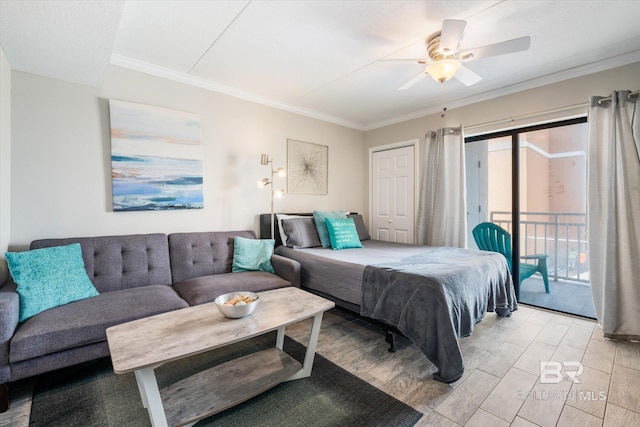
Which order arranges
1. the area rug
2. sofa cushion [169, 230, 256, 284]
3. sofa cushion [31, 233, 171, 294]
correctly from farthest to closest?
sofa cushion [169, 230, 256, 284] → sofa cushion [31, 233, 171, 294] → the area rug

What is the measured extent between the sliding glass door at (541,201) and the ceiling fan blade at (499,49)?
5.26 ft

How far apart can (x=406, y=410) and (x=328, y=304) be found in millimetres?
720

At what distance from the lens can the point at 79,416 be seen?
150cm

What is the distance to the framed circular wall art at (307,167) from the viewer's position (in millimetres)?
3934

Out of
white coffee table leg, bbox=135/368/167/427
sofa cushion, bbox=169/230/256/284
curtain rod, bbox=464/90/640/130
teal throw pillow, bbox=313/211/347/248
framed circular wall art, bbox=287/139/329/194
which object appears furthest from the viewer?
framed circular wall art, bbox=287/139/329/194

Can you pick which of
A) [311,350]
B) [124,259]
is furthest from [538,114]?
[124,259]

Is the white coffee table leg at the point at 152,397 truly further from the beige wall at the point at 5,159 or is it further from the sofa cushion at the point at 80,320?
the beige wall at the point at 5,159

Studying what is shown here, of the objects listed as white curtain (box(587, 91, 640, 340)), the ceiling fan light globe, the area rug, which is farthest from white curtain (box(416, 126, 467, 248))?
the area rug

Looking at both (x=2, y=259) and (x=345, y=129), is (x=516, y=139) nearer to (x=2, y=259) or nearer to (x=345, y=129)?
(x=345, y=129)

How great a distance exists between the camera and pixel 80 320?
1696 millimetres

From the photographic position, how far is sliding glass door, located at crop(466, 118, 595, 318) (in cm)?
335

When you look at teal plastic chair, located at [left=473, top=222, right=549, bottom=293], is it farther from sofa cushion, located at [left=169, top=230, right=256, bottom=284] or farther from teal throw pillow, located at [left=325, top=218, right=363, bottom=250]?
sofa cushion, located at [left=169, top=230, right=256, bottom=284]

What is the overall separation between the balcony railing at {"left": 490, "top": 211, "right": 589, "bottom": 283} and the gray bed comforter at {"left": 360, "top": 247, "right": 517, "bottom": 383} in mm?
2136

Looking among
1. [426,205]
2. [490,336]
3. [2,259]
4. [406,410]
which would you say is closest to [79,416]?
[2,259]
